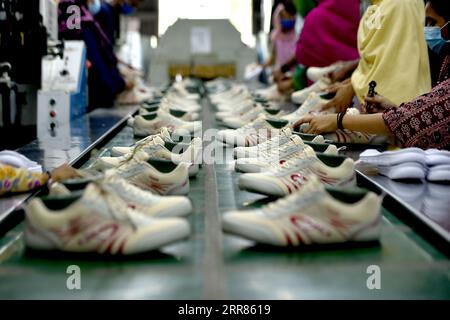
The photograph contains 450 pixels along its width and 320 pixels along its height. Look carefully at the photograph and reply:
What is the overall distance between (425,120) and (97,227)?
1777 mm

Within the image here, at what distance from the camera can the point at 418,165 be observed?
2.84 meters

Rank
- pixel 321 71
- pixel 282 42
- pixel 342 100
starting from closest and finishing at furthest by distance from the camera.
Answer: pixel 342 100 < pixel 321 71 < pixel 282 42

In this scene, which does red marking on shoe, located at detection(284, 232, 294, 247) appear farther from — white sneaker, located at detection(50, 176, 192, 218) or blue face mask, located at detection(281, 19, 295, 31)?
blue face mask, located at detection(281, 19, 295, 31)

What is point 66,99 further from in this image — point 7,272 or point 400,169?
point 7,272

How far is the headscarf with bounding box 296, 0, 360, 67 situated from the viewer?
6.09 m

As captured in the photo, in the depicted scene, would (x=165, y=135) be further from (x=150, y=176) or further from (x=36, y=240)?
(x=36, y=240)

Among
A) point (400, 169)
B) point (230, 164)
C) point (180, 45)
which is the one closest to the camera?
point (400, 169)

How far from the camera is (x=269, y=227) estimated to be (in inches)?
70.0

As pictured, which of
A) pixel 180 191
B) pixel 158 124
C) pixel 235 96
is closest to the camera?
pixel 180 191

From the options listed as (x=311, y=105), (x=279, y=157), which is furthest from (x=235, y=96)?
(x=279, y=157)

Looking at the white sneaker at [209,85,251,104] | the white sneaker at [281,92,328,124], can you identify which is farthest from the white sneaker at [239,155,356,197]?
the white sneaker at [209,85,251,104]

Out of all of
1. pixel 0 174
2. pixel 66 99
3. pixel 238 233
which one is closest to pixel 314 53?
pixel 66 99
